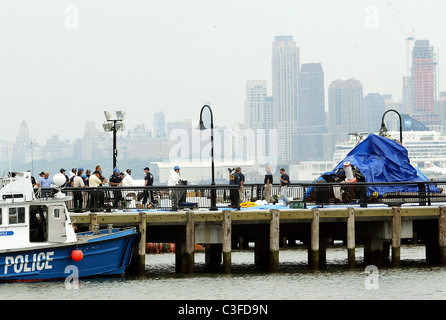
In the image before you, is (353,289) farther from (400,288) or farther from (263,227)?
(263,227)

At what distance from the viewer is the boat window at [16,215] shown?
104ft

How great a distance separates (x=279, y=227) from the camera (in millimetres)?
37469

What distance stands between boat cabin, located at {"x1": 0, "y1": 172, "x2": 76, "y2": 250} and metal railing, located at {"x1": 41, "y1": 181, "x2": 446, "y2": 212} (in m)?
3.00

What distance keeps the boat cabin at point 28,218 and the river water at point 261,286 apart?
154cm

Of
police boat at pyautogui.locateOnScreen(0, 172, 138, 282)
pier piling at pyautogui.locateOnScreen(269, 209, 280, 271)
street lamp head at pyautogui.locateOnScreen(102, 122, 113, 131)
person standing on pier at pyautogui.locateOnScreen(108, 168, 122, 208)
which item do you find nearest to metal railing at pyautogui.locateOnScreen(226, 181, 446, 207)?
pier piling at pyautogui.locateOnScreen(269, 209, 280, 271)

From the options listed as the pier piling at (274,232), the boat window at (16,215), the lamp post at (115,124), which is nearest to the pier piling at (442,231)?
the pier piling at (274,232)

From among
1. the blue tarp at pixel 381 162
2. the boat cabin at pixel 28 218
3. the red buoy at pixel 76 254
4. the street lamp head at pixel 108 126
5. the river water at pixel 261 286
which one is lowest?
the river water at pixel 261 286

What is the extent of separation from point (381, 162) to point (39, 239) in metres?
16.4

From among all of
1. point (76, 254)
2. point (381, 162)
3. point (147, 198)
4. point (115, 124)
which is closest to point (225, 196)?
point (147, 198)

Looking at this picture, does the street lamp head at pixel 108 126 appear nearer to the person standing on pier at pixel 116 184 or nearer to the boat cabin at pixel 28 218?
the person standing on pier at pixel 116 184

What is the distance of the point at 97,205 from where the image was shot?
3544 cm

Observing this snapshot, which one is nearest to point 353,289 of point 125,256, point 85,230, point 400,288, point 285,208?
point 400,288

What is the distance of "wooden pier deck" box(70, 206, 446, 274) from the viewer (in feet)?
113

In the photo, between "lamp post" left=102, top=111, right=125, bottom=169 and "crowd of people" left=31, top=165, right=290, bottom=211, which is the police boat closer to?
"crowd of people" left=31, top=165, right=290, bottom=211
